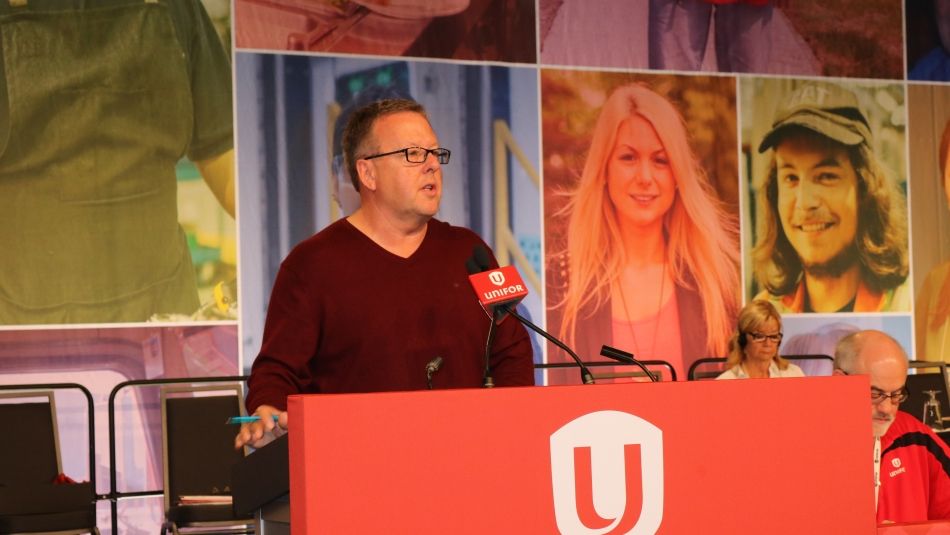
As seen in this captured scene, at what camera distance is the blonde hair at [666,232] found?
6.73 m

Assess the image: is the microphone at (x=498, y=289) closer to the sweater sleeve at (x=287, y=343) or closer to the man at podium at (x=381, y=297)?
the man at podium at (x=381, y=297)

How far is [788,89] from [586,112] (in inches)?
54.1

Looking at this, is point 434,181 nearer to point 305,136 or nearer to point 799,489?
point 799,489

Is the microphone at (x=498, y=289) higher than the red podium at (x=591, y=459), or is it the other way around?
the microphone at (x=498, y=289)

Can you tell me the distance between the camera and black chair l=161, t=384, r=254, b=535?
17.4ft

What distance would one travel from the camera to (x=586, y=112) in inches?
266

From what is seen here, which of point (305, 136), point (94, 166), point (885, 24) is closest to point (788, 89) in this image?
point (885, 24)

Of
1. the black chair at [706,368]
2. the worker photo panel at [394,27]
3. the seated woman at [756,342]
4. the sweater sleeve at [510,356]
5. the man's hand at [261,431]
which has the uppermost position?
the worker photo panel at [394,27]

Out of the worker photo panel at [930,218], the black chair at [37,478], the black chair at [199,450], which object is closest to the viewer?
the black chair at [37,478]

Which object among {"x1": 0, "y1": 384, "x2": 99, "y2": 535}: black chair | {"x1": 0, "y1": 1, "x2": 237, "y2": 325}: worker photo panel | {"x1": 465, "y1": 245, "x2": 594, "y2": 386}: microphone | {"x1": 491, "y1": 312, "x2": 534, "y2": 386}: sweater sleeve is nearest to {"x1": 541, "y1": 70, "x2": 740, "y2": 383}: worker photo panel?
{"x1": 0, "y1": 1, "x2": 237, "y2": 325}: worker photo panel

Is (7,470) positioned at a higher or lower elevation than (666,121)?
lower

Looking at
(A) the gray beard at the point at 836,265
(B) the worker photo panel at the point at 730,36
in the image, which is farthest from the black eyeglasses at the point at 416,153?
(A) the gray beard at the point at 836,265

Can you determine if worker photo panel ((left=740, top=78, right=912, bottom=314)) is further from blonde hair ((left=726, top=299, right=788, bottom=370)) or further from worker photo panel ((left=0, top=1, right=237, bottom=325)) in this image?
worker photo panel ((left=0, top=1, right=237, bottom=325))

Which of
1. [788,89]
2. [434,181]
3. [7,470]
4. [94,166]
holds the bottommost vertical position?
[7,470]
